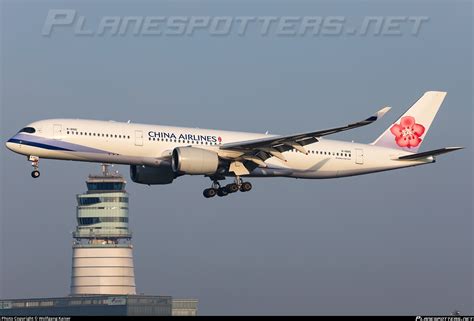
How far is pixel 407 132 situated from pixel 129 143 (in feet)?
67.8

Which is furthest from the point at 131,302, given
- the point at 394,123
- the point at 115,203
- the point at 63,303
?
the point at 394,123

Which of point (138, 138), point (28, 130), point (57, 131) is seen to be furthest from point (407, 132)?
point (28, 130)

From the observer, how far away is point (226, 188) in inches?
2625

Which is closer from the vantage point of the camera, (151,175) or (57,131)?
(57,131)

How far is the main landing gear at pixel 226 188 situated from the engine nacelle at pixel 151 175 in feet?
8.04

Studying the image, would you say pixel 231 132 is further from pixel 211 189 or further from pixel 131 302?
pixel 131 302

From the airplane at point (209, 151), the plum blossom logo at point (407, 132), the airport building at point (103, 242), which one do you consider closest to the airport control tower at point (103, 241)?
the airport building at point (103, 242)

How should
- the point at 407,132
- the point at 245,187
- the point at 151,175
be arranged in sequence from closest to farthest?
the point at 245,187 → the point at 151,175 → the point at 407,132

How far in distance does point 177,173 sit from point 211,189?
3.60m

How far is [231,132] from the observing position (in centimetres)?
6619

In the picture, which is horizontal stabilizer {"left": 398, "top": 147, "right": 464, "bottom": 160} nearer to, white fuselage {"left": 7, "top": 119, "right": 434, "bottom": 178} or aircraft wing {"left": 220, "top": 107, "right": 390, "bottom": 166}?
white fuselage {"left": 7, "top": 119, "right": 434, "bottom": 178}

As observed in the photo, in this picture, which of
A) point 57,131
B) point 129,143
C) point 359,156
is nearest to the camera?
point 57,131

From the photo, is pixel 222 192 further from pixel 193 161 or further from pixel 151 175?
pixel 193 161

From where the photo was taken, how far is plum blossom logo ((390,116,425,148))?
238 ft
